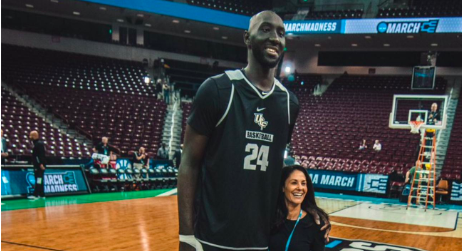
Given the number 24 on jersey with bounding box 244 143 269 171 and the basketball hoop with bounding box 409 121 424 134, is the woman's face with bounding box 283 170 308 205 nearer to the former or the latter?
the number 24 on jersey with bounding box 244 143 269 171

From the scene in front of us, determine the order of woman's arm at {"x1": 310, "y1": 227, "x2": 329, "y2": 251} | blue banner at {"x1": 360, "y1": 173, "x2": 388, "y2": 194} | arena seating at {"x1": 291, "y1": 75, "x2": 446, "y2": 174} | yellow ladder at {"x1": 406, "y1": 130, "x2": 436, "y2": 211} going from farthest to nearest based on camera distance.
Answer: arena seating at {"x1": 291, "y1": 75, "x2": 446, "y2": 174}, blue banner at {"x1": 360, "y1": 173, "x2": 388, "y2": 194}, yellow ladder at {"x1": 406, "y1": 130, "x2": 436, "y2": 211}, woman's arm at {"x1": 310, "y1": 227, "x2": 329, "y2": 251}

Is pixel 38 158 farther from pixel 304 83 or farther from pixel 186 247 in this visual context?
pixel 304 83

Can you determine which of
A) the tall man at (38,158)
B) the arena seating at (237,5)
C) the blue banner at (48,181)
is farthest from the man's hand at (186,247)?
the arena seating at (237,5)

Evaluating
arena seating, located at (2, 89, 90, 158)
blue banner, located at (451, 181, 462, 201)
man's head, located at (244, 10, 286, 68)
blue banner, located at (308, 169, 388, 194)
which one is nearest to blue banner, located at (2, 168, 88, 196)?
arena seating, located at (2, 89, 90, 158)

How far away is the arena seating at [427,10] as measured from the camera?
21.5 metres

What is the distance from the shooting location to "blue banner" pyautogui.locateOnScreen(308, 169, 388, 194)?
50.4ft

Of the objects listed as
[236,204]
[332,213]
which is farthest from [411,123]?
[236,204]

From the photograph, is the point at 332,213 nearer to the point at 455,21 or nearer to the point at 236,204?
the point at 236,204

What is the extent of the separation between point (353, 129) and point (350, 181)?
546 centimetres

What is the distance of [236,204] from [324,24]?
21.5 meters

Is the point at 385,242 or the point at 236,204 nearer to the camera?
→ the point at 236,204

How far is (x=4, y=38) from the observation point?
20.7 meters

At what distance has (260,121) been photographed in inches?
66.0

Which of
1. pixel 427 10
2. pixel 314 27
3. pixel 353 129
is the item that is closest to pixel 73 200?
pixel 353 129
